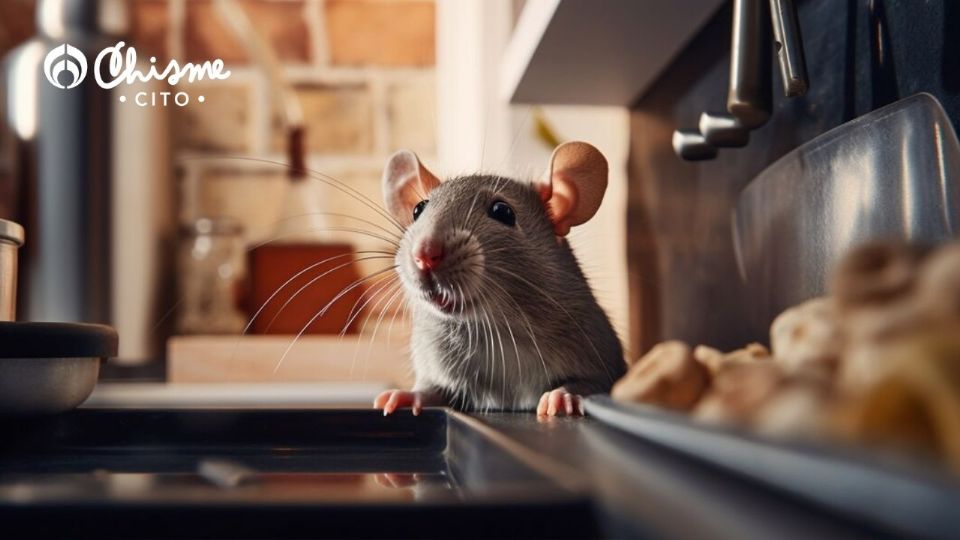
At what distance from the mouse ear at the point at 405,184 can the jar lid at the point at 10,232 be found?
356 mm

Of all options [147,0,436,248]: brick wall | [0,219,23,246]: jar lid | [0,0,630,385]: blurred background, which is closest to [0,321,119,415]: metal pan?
[0,219,23,246]: jar lid

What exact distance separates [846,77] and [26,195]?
68.6 inches

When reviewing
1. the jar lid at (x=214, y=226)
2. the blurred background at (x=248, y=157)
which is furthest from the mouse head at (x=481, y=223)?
the jar lid at (x=214, y=226)

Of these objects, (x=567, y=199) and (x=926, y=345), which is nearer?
(x=926, y=345)

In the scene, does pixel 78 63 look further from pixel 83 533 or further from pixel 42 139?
pixel 83 533

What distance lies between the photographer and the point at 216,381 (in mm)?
1799

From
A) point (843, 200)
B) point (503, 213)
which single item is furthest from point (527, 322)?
point (843, 200)

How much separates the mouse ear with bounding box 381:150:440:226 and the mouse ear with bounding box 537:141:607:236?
137 millimetres

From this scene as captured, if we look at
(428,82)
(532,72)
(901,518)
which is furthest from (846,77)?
(428,82)

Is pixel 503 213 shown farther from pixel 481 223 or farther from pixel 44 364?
pixel 44 364

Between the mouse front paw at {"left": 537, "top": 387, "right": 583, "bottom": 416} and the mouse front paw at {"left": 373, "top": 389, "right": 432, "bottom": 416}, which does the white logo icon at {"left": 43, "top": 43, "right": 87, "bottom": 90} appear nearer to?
the mouse front paw at {"left": 373, "top": 389, "right": 432, "bottom": 416}

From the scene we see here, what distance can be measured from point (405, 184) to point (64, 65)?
140 centimetres

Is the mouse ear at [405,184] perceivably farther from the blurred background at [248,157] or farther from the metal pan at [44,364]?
the blurred background at [248,157]

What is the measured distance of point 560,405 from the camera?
676 mm
